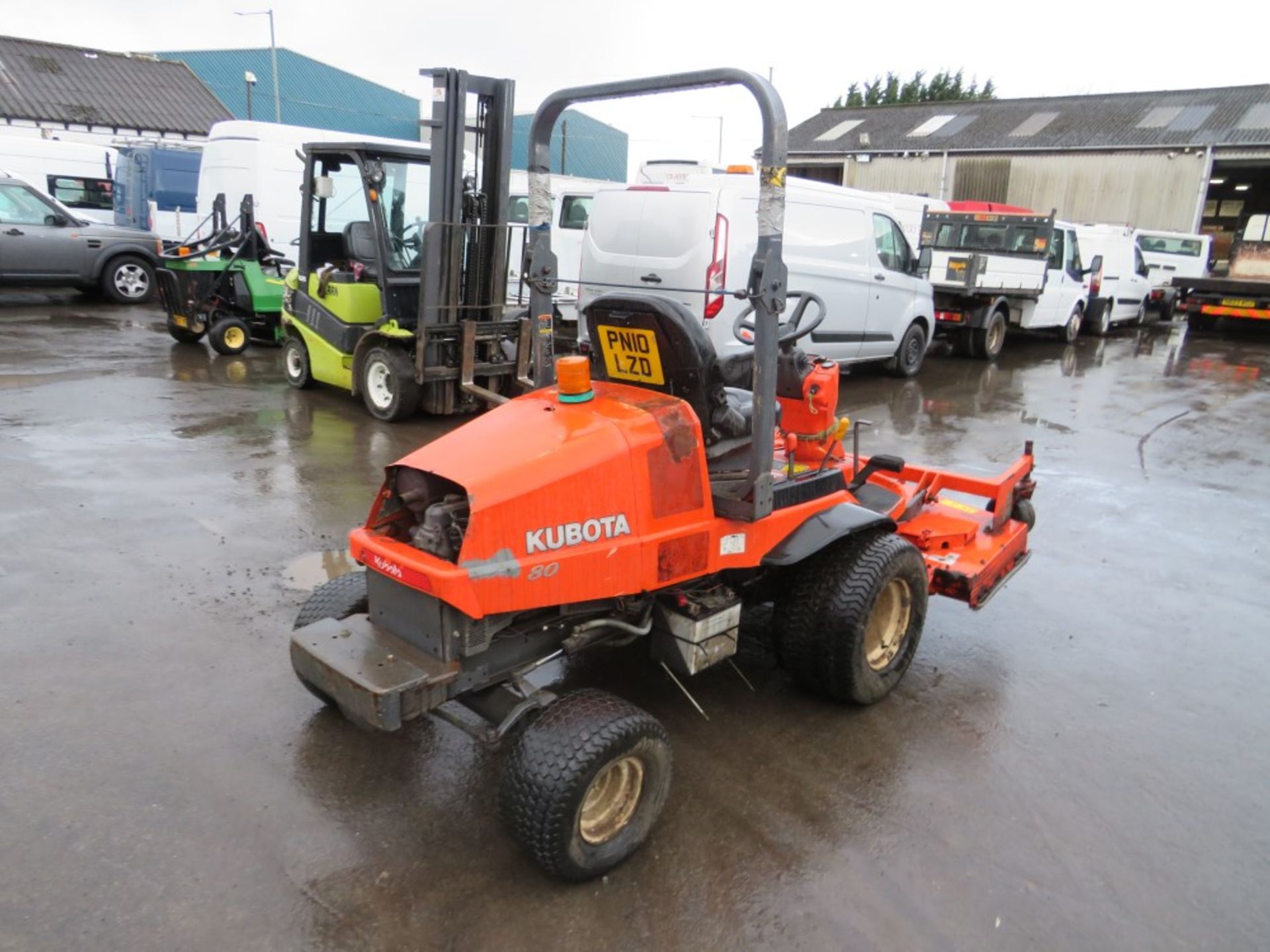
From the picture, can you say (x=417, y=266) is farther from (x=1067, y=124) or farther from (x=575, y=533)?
(x=1067, y=124)

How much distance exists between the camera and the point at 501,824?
9.51 feet

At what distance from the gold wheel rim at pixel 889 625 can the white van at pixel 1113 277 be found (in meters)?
14.5

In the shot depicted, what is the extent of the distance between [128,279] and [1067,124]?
2685 cm

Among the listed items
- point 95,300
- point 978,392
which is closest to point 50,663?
point 978,392

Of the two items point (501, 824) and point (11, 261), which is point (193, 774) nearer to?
point (501, 824)

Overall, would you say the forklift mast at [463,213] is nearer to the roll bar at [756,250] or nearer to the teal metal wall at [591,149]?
the roll bar at [756,250]

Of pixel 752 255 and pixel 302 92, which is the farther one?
pixel 302 92

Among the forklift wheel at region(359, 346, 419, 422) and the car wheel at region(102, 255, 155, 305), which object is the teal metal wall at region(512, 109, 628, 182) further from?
the forklift wheel at region(359, 346, 419, 422)

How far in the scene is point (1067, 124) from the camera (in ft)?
92.3

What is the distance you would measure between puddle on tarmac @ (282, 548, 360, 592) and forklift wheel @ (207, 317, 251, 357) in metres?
6.89

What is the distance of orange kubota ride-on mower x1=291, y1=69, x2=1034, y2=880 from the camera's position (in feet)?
8.59

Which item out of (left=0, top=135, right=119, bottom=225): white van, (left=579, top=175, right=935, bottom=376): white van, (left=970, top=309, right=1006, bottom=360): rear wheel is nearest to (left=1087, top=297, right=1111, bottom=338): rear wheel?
(left=970, top=309, right=1006, bottom=360): rear wheel

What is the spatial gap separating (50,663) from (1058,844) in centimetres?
391

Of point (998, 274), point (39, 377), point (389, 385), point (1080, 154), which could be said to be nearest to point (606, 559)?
point (389, 385)
